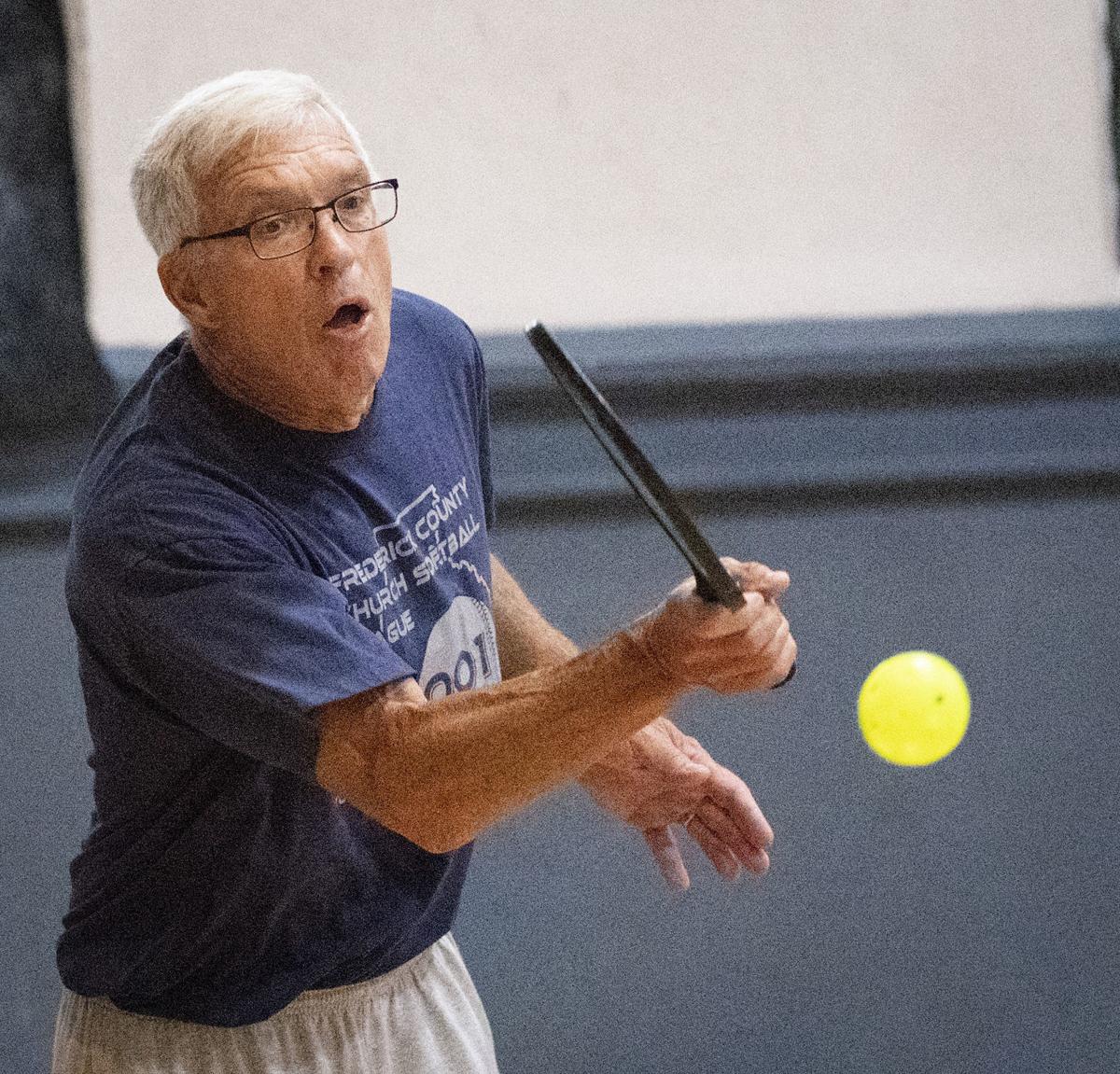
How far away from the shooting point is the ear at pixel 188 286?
1.02 metres

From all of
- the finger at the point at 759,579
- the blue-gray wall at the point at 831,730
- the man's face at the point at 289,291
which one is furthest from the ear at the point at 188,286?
the blue-gray wall at the point at 831,730

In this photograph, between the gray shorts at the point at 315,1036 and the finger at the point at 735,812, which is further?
the finger at the point at 735,812

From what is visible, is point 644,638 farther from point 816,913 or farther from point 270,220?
point 816,913

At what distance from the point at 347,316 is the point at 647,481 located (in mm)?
303

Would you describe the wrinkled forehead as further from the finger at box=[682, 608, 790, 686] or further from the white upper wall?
the white upper wall

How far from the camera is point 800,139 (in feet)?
5.27

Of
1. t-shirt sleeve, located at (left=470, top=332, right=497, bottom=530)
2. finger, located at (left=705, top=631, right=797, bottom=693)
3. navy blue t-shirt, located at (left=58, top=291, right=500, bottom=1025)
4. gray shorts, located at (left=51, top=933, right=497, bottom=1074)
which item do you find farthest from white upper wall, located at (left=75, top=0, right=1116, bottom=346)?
finger, located at (left=705, top=631, right=797, bottom=693)

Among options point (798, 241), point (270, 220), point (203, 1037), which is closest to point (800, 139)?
point (798, 241)

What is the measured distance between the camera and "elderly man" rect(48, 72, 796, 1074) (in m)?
0.86

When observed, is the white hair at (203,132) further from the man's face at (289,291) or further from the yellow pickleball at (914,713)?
the yellow pickleball at (914,713)

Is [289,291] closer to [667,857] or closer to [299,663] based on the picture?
[299,663]

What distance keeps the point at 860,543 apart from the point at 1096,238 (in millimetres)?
396

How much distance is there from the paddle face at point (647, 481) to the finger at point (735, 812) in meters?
0.42

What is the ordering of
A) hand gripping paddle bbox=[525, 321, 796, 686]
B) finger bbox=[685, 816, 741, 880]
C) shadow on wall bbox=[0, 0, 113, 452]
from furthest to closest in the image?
shadow on wall bbox=[0, 0, 113, 452]
finger bbox=[685, 816, 741, 880]
hand gripping paddle bbox=[525, 321, 796, 686]
